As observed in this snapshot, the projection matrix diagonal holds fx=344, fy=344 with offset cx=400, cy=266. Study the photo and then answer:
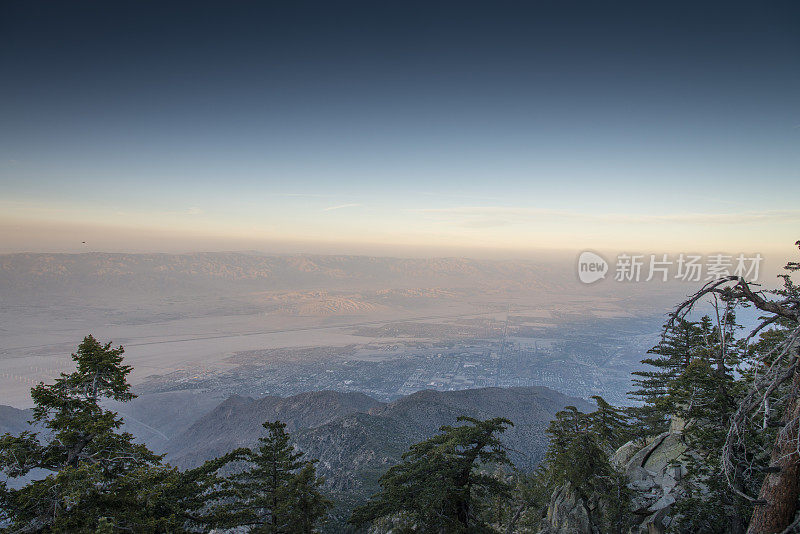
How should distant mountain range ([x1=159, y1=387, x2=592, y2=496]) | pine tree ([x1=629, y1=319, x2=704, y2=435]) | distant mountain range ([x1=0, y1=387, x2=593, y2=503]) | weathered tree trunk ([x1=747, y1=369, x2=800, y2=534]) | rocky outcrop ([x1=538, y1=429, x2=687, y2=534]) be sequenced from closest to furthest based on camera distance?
weathered tree trunk ([x1=747, y1=369, x2=800, y2=534]) → rocky outcrop ([x1=538, y1=429, x2=687, y2=534]) → pine tree ([x1=629, y1=319, x2=704, y2=435]) → distant mountain range ([x1=159, y1=387, x2=592, y2=496]) → distant mountain range ([x1=0, y1=387, x2=593, y2=503])

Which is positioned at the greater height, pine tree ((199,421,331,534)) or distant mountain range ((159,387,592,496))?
pine tree ((199,421,331,534))

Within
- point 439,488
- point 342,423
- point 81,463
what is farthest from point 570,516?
point 342,423

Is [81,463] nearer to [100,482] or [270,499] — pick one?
[100,482]

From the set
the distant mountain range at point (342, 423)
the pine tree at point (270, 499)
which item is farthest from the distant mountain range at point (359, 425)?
the pine tree at point (270, 499)

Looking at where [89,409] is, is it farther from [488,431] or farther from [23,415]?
[23,415]

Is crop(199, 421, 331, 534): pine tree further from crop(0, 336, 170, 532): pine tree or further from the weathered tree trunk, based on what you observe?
the weathered tree trunk

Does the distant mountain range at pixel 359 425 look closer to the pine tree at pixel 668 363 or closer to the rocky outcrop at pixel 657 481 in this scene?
the pine tree at pixel 668 363

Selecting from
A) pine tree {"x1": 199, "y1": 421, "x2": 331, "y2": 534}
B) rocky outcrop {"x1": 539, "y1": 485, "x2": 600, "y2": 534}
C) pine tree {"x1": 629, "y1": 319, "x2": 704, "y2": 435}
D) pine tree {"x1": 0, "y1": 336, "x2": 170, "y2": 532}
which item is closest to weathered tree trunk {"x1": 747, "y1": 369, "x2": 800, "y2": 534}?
rocky outcrop {"x1": 539, "y1": 485, "x2": 600, "y2": 534}
